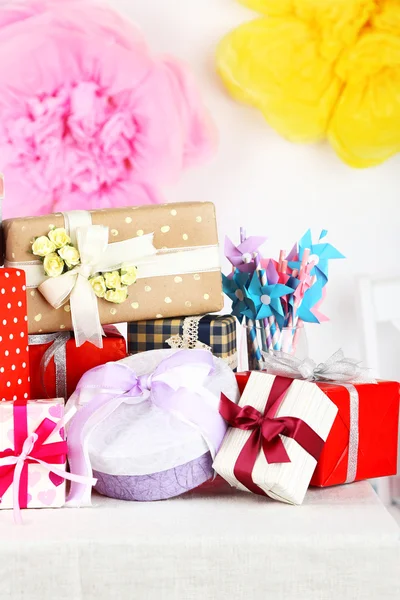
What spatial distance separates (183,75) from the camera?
1.72 meters

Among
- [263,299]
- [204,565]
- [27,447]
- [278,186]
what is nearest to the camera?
[204,565]

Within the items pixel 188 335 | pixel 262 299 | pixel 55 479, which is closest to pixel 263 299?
pixel 262 299

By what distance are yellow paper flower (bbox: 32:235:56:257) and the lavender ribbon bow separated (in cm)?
23

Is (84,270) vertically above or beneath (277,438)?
above

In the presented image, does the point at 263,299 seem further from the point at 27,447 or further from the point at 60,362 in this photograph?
the point at 27,447

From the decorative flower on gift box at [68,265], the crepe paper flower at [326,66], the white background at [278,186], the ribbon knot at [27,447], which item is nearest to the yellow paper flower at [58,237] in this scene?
the decorative flower on gift box at [68,265]

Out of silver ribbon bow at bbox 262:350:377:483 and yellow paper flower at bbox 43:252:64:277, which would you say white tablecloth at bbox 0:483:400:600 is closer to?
silver ribbon bow at bbox 262:350:377:483

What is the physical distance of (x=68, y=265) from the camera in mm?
1103

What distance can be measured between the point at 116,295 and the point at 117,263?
50 millimetres

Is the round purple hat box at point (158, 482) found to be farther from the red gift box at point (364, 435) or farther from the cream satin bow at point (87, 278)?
the cream satin bow at point (87, 278)

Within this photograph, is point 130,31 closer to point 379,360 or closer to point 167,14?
point 167,14

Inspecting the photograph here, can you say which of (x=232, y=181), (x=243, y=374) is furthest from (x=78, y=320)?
(x=232, y=181)

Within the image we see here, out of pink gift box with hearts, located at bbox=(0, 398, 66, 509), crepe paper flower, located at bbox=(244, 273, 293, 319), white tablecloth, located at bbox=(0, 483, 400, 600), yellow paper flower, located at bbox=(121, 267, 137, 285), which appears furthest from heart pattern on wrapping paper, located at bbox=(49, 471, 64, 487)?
crepe paper flower, located at bbox=(244, 273, 293, 319)

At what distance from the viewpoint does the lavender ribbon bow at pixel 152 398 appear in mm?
909
